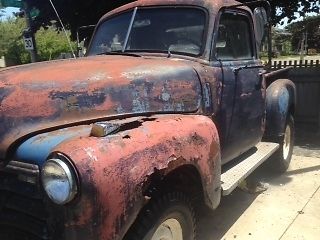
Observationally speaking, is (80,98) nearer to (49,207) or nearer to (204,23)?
(49,207)

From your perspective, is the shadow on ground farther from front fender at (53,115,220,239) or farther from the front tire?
front fender at (53,115,220,239)

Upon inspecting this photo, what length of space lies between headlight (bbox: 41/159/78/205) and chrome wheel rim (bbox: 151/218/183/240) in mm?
735

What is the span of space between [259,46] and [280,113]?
0.94 meters

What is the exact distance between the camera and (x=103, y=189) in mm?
2541

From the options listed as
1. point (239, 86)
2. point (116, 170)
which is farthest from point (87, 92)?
point (239, 86)

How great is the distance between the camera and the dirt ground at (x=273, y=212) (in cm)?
439

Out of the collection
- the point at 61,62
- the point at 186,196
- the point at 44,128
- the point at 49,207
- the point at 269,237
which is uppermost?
the point at 61,62

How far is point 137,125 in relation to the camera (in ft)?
10.2

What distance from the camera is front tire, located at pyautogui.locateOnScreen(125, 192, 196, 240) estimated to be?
288cm

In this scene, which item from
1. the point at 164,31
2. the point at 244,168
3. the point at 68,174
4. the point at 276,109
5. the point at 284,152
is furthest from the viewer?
the point at 284,152

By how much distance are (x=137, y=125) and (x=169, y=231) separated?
2.48 feet

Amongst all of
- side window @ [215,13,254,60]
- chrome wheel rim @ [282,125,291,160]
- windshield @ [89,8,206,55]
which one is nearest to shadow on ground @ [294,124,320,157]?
chrome wheel rim @ [282,125,291,160]

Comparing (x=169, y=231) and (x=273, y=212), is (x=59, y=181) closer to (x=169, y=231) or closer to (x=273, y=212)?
(x=169, y=231)

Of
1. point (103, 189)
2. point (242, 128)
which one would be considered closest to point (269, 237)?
point (242, 128)
